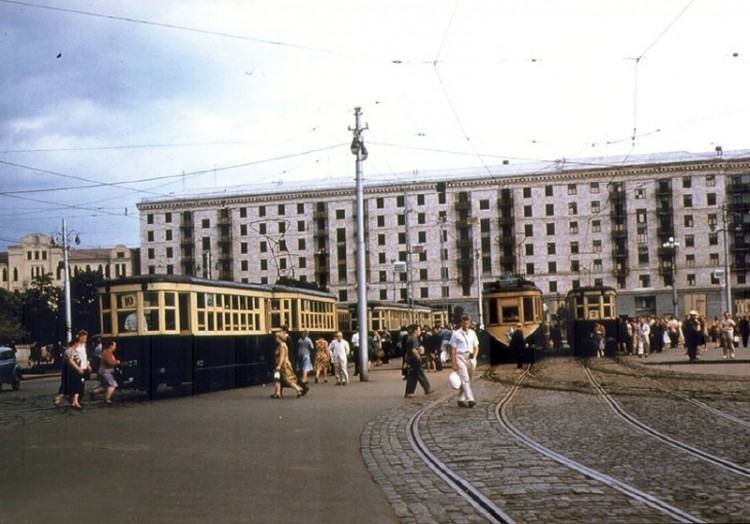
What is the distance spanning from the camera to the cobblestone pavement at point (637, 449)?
299 inches

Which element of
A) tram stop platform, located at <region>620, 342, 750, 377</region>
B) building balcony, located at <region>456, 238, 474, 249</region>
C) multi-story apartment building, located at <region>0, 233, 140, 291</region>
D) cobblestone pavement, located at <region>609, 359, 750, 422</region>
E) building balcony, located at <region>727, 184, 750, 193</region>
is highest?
building balcony, located at <region>727, 184, 750, 193</region>

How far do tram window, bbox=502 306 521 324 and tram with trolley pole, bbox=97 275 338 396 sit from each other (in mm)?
12994

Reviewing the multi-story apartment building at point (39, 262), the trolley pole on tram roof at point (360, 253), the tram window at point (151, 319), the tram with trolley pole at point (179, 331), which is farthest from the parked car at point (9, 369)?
the trolley pole on tram roof at point (360, 253)

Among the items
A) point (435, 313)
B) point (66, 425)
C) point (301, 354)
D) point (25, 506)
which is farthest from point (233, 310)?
point (435, 313)

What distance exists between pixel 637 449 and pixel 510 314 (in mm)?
25131

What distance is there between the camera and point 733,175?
48.9 metres

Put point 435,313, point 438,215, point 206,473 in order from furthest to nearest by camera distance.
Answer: point 438,215 < point 435,313 < point 206,473

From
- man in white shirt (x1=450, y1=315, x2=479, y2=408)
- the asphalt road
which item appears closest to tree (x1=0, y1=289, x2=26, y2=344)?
the asphalt road

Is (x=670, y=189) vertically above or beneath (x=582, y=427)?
above

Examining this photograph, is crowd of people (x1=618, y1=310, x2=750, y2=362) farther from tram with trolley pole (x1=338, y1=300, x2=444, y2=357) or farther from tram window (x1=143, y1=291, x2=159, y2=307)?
tram window (x1=143, y1=291, x2=159, y2=307)

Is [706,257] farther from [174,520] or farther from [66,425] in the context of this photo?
[174,520]

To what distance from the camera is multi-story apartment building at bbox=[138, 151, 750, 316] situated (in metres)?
48.0

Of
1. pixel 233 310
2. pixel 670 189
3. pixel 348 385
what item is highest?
pixel 670 189

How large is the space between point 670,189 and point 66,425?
1571 inches
